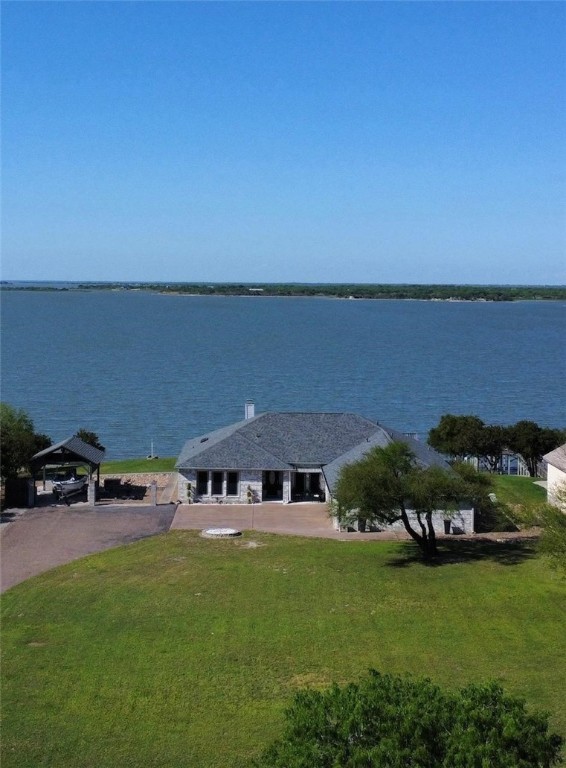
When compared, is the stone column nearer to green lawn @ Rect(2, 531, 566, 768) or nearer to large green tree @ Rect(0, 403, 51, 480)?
large green tree @ Rect(0, 403, 51, 480)

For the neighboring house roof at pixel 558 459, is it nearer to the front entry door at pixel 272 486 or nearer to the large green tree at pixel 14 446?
the front entry door at pixel 272 486

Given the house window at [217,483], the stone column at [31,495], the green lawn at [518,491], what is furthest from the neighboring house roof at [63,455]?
the green lawn at [518,491]

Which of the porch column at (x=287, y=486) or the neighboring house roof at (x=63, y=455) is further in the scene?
the neighboring house roof at (x=63, y=455)

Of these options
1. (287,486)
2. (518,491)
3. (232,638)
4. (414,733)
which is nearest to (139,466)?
(287,486)

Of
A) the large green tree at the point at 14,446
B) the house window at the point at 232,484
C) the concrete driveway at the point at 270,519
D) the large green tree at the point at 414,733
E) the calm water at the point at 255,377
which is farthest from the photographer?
the calm water at the point at 255,377

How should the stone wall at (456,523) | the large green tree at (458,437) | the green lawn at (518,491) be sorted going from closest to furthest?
the stone wall at (456,523), the green lawn at (518,491), the large green tree at (458,437)

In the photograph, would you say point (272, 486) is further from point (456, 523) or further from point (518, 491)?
point (518, 491)

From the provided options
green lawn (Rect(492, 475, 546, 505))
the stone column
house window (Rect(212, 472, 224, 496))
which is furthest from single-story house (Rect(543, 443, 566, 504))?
the stone column
